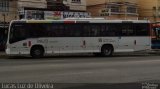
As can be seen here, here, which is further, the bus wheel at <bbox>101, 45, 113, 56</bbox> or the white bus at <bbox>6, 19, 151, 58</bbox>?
the bus wheel at <bbox>101, 45, 113, 56</bbox>

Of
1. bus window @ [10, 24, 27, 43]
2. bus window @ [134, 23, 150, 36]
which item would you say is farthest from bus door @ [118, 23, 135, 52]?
bus window @ [10, 24, 27, 43]

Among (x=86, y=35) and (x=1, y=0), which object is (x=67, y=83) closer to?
(x=86, y=35)

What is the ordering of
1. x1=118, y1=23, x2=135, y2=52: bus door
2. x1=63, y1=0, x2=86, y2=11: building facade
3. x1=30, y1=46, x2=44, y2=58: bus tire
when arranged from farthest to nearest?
x1=63, y1=0, x2=86, y2=11: building facade < x1=118, y1=23, x2=135, y2=52: bus door < x1=30, y1=46, x2=44, y2=58: bus tire

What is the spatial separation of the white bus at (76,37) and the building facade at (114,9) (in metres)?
26.1

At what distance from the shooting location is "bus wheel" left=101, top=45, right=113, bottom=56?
31.6 m

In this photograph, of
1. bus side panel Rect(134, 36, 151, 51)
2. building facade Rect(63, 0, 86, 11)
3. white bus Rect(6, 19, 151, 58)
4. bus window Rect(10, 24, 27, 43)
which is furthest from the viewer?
building facade Rect(63, 0, 86, 11)

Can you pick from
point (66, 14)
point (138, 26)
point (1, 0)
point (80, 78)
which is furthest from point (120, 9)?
point (80, 78)

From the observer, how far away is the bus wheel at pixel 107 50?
104ft

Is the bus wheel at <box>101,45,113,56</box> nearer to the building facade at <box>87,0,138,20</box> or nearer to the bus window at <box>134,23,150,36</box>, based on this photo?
the bus window at <box>134,23,150,36</box>

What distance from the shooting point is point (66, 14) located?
1914 inches

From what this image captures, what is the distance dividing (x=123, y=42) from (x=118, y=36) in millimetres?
602

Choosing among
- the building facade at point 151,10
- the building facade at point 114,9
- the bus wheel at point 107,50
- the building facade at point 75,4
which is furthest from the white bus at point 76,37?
the building facade at point 151,10

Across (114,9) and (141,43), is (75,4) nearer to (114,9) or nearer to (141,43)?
(114,9)

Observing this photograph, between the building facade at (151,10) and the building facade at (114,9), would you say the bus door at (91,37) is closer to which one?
the building facade at (114,9)
